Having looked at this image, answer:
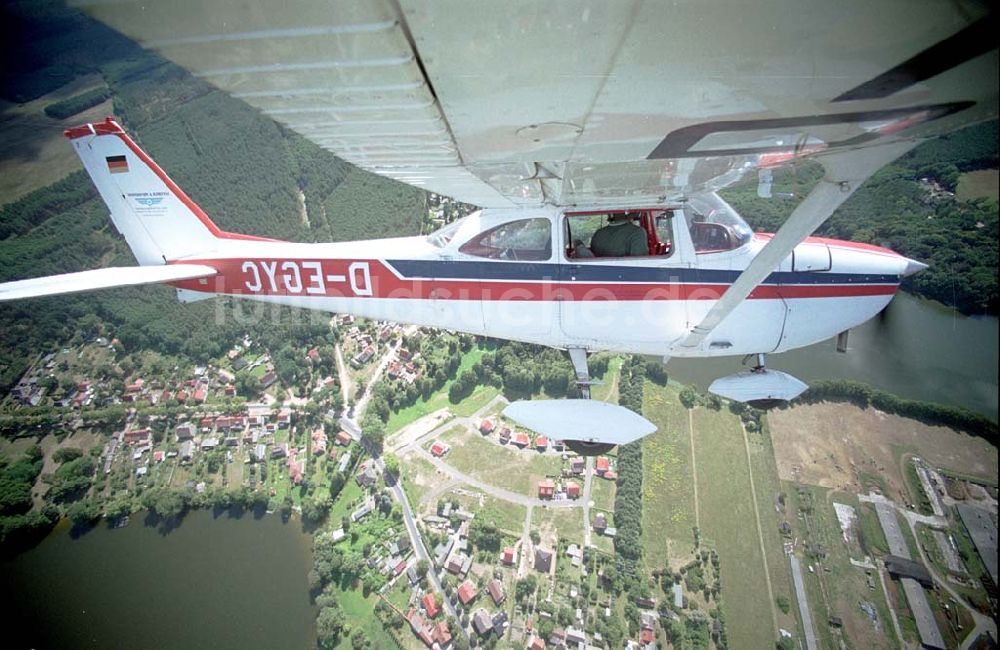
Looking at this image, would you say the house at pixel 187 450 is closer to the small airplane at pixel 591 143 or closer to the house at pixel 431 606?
the house at pixel 431 606

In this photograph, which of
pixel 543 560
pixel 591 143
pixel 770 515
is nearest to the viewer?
pixel 591 143

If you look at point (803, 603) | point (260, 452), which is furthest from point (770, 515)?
point (260, 452)

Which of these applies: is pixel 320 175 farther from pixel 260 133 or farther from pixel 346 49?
pixel 346 49

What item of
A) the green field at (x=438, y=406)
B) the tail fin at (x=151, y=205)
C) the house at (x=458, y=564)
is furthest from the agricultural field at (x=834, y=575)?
the tail fin at (x=151, y=205)

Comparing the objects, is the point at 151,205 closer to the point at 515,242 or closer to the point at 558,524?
the point at 515,242

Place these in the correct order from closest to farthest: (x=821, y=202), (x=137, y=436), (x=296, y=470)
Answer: (x=821, y=202), (x=296, y=470), (x=137, y=436)

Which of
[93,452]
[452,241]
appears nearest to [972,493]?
[452,241]

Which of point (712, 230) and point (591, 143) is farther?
point (712, 230)
